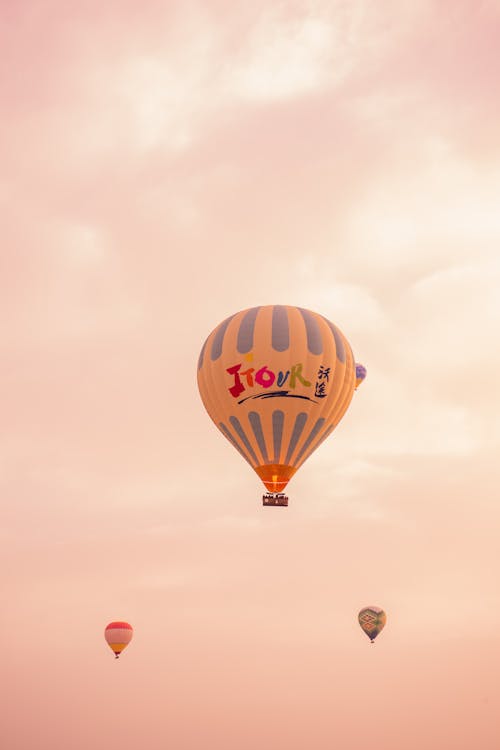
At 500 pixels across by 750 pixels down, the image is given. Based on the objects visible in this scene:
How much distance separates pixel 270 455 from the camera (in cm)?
4691

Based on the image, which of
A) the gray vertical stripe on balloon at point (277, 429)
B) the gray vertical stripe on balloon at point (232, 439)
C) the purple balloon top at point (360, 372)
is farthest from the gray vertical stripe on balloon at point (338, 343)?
the purple balloon top at point (360, 372)

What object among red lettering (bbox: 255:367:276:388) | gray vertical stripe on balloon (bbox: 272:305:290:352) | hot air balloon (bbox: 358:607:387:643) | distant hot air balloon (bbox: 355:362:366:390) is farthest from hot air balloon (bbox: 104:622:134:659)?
gray vertical stripe on balloon (bbox: 272:305:290:352)

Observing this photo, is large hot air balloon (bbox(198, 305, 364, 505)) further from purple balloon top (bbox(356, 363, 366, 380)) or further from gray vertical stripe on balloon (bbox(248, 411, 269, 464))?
purple balloon top (bbox(356, 363, 366, 380))

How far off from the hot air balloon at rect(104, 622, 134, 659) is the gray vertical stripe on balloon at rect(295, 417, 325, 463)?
24148 millimetres

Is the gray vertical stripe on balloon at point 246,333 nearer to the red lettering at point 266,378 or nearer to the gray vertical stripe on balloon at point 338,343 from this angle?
the red lettering at point 266,378

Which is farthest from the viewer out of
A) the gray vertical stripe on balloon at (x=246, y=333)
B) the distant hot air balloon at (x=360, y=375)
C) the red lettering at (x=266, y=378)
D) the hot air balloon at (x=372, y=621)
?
the hot air balloon at (x=372, y=621)

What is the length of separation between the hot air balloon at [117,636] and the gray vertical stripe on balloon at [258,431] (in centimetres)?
2409

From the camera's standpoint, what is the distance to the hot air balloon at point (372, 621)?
220 ft

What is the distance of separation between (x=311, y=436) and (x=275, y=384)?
123 inches

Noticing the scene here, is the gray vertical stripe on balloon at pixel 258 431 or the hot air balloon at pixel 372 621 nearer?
the gray vertical stripe on balloon at pixel 258 431

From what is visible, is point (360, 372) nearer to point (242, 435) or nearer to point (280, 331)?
point (280, 331)

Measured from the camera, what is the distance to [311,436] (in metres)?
47.4

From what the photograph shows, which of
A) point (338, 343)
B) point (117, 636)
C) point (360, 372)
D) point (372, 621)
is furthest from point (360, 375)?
point (117, 636)

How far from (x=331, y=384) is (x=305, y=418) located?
1937 millimetres
